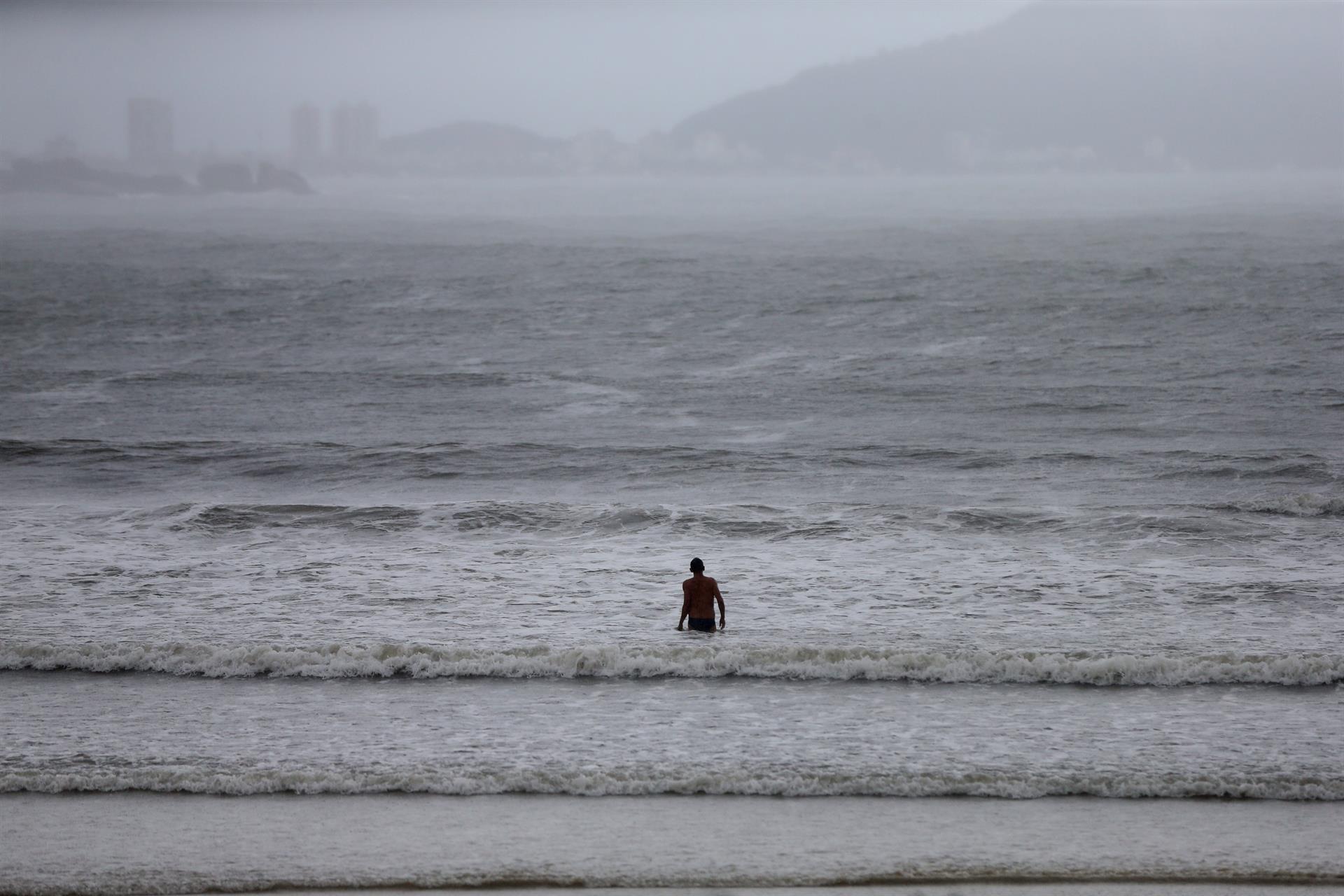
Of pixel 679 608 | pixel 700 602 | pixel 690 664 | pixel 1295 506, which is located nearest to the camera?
pixel 690 664

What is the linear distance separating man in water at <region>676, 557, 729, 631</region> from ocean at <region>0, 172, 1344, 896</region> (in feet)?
0.99

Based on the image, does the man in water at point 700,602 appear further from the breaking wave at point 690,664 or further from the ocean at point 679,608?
the breaking wave at point 690,664

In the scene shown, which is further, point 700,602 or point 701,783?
point 700,602

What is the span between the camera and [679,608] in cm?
1226

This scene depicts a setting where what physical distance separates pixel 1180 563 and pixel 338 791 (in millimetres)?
10407

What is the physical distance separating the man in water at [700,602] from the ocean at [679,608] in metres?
0.30

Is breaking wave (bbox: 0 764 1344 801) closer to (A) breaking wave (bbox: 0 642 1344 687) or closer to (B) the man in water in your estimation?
(A) breaking wave (bbox: 0 642 1344 687)

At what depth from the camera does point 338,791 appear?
787cm

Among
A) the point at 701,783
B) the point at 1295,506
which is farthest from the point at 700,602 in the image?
the point at 1295,506

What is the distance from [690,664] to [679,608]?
6.21 feet

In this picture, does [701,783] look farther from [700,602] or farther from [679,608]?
[679,608]

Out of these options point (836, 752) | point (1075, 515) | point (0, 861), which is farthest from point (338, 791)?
point (1075, 515)

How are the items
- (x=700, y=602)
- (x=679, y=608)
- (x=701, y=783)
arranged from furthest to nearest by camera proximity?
1. (x=679, y=608)
2. (x=700, y=602)
3. (x=701, y=783)

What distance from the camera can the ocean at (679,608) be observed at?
7223mm
